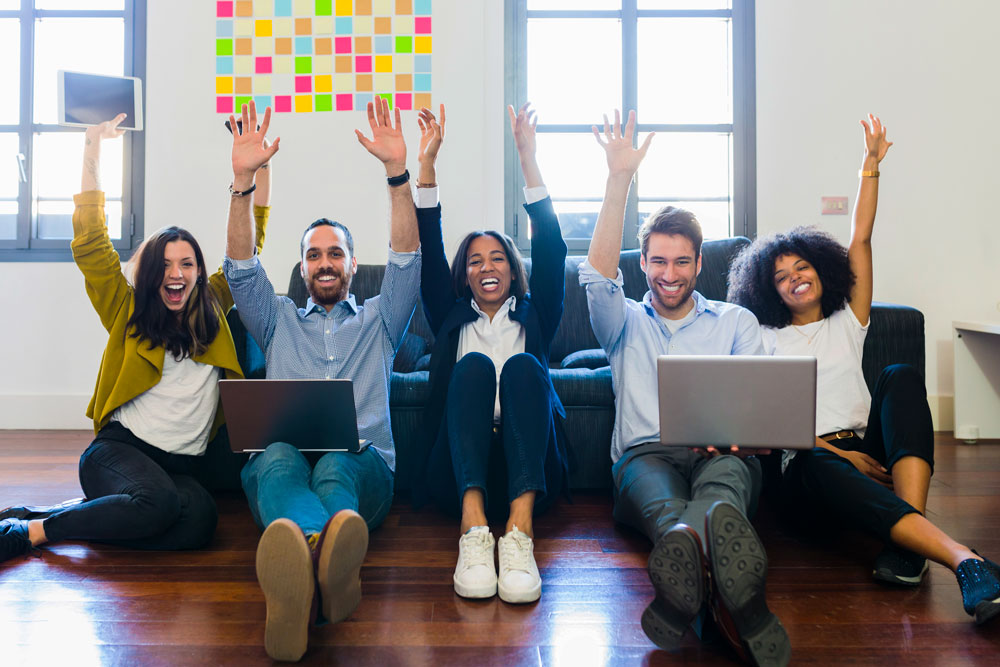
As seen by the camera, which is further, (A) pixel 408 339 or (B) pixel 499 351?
(A) pixel 408 339

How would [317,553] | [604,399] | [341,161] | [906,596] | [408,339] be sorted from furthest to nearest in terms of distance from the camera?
1. [341,161]
2. [408,339]
3. [604,399]
4. [906,596]
5. [317,553]

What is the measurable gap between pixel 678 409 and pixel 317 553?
0.80 meters

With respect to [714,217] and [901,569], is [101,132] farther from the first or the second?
[714,217]

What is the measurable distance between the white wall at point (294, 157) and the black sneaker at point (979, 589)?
2635 mm

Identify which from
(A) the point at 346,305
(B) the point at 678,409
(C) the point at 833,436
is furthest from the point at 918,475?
(A) the point at 346,305

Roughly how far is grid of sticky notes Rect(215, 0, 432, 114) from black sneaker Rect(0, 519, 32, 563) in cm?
241

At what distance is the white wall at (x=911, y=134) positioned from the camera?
348cm

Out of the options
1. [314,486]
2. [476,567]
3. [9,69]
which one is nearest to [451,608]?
[476,567]

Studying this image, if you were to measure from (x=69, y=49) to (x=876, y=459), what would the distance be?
13.6 feet

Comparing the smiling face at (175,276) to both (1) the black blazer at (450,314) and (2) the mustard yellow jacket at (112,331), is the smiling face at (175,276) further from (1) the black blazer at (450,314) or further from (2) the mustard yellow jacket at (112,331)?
(1) the black blazer at (450,314)

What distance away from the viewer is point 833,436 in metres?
1.84

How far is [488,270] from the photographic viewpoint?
6.45 ft

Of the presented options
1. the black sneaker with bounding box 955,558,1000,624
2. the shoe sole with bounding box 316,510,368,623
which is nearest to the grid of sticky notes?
the shoe sole with bounding box 316,510,368,623

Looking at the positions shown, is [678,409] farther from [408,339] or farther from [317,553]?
[408,339]
